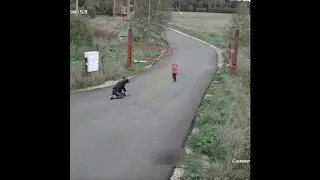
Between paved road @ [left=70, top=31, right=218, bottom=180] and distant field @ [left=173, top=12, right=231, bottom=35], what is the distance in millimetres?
18490

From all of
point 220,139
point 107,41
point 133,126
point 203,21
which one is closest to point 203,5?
point 203,21

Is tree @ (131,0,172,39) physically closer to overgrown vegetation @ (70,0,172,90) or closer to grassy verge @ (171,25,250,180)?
overgrown vegetation @ (70,0,172,90)

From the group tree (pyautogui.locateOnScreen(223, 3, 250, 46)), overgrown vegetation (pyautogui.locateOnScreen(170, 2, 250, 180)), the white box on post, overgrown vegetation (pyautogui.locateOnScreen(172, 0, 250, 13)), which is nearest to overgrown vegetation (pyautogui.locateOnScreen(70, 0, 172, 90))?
the white box on post

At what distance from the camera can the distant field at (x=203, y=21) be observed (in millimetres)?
33169

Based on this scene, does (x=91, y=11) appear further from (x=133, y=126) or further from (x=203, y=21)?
(x=133, y=126)

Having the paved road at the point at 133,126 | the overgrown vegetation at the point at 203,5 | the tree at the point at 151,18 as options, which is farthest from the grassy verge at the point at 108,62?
the overgrown vegetation at the point at 203,5

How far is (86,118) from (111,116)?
594 mm

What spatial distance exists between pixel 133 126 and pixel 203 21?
28.5 meters

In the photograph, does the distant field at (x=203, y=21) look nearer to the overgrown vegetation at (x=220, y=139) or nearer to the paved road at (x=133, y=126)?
the paved road at (x=133, y=126)

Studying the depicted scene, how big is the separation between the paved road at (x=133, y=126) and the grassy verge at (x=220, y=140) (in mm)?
372

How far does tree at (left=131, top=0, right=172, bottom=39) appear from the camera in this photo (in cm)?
2562

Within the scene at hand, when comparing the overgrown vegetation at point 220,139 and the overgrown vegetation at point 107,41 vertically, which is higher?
the overgrown vegetation at point 107,41

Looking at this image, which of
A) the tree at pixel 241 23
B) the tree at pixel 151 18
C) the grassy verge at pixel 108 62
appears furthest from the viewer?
the tree at pixel 151 18
